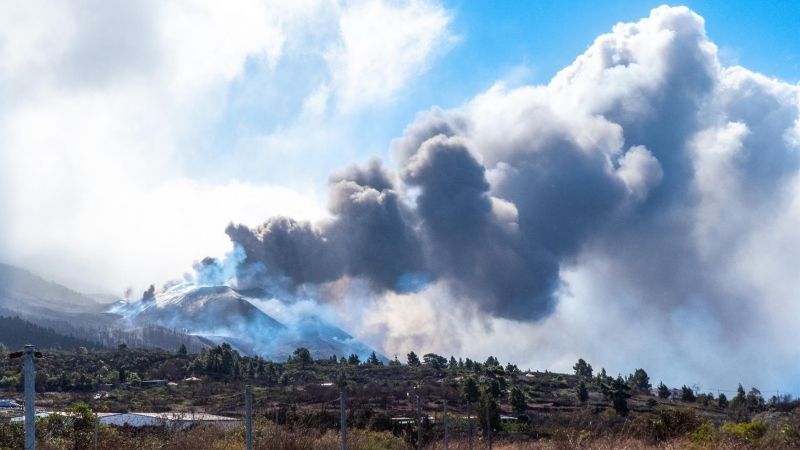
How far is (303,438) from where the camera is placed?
61.4 ft

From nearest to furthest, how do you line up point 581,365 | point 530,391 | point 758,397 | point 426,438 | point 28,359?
1. point 28,359
2. point 426,438
3. point 758,397
4. point 530,391
5. point 581,365

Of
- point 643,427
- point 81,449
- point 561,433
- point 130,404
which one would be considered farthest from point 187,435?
point 130,404

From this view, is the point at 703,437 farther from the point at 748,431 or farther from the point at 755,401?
the point at 755,401

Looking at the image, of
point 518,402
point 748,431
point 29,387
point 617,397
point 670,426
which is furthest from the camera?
point 617,397

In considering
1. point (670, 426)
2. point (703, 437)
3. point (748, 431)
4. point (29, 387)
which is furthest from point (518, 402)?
point (29, 387)

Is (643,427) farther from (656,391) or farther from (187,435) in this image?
(656,391)

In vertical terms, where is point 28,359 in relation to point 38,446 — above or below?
above

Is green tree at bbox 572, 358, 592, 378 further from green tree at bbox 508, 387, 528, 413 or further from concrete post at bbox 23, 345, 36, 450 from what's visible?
concrete post at bbox 23, 345, 36, 450

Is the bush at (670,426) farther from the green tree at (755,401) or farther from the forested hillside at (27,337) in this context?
the forested hillside at (27,337)

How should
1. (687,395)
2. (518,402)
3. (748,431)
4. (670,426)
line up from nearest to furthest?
(748,431) < (670,426) < (518,402) < (687,395)

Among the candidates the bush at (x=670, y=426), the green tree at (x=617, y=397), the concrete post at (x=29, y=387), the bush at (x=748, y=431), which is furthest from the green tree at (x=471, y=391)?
the concrete post at (x=29, y=387)

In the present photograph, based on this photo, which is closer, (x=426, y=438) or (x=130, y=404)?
(x=426, y=438)

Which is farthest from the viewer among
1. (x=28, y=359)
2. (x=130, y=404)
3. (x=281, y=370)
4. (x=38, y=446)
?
(x=281, y=370)

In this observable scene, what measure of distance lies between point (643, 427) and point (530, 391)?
48853 mm
